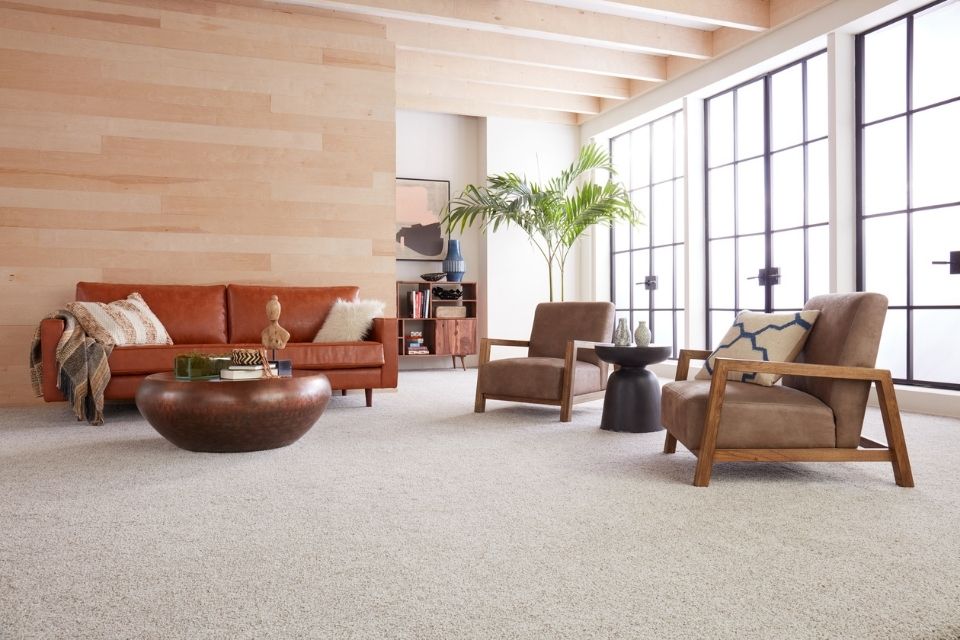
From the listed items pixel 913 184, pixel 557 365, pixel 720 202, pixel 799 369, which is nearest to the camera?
pixel 799 369

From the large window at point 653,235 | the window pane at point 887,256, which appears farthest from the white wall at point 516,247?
the window pane at point 887,256

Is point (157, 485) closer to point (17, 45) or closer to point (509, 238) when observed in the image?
point (17, 45)

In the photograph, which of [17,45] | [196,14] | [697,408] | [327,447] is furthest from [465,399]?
[17,45]

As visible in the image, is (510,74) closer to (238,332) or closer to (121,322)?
(238,332)

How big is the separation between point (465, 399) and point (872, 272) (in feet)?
10.9

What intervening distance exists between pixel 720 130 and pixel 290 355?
4860 millimetres

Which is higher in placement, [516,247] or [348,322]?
[516,247]

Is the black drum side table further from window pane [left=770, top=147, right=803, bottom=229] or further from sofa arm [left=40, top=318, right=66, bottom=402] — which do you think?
sofa arm [left=40, top=318, right=66, bottom=402]

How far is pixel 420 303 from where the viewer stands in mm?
8375

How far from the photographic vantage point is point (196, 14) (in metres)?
5.67

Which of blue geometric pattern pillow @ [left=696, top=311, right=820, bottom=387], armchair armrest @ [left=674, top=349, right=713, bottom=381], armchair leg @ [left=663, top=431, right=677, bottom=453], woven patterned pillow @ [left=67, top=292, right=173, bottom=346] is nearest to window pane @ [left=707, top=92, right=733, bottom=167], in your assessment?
armchair armrest @ [left=674, top=349, right=713, bottom=381]

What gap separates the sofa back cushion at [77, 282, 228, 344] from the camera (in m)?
5.09

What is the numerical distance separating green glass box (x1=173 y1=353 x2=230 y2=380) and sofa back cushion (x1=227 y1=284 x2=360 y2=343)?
1.85 m

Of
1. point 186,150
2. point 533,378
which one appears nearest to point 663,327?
point 533,378
